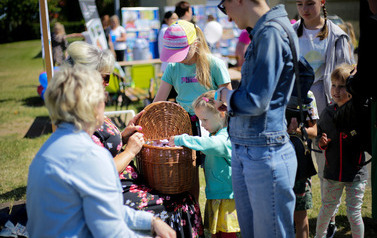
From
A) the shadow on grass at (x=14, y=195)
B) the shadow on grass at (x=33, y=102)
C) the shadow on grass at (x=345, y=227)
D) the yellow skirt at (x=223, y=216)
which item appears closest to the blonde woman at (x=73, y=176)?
the yellow skirt at (x=223, y=216)

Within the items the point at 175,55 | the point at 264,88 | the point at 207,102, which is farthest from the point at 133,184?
the point at 264,88

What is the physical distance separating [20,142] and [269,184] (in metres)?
5.88

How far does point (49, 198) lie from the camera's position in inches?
59.5

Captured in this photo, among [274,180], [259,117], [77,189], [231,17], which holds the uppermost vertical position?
[231,17]

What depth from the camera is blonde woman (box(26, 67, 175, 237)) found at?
1494 mm

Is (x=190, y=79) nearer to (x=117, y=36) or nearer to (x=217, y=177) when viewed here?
(x=217, y=177)

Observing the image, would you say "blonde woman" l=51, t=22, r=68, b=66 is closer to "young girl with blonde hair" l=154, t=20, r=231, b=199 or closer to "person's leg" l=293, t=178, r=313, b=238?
"young girl with blonde hair" l=154, t=20, r=231, b=199

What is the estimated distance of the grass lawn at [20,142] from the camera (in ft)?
12.1

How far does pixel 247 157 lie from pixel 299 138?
569mm

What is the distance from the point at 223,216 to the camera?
268 cm

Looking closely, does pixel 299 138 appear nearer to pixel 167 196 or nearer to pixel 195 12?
pixel 167 196

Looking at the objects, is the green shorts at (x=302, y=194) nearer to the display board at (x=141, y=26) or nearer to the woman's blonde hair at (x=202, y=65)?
the woman's blonde hair at (x=202, y=65)

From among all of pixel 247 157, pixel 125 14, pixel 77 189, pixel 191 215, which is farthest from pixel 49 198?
pixel 125 14

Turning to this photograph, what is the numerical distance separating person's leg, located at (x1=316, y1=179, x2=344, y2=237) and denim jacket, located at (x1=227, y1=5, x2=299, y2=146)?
1.24 meters
